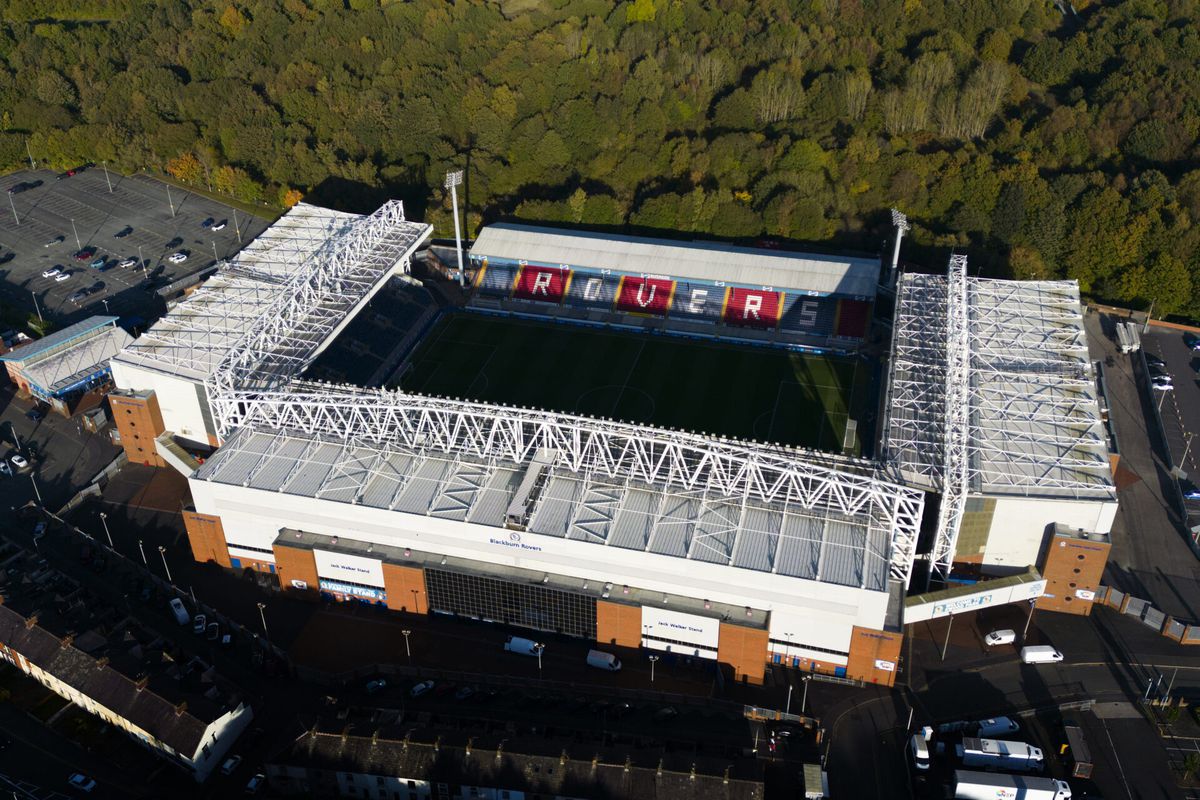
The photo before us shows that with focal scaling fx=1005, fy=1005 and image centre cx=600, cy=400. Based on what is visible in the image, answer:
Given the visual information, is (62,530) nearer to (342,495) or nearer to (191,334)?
(191,334)

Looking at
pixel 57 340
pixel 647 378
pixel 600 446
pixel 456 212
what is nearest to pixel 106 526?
pixel 57 340

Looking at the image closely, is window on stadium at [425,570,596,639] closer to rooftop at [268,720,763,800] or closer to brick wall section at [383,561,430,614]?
brick wall section at [383,561,430,614]

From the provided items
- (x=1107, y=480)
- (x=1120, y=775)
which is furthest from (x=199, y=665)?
(x=1107, y=480)

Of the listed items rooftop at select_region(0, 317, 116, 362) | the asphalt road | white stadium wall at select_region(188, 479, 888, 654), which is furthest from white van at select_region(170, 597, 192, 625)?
the asphalt road

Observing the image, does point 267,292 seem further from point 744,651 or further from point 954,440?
point 954,440

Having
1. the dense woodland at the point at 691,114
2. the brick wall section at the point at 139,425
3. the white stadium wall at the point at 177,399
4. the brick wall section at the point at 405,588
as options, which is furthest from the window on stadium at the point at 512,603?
the dense woodland at the point at 691,114

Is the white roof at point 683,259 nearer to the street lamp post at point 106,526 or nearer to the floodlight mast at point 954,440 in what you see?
the floodlight mast at point 954,440
